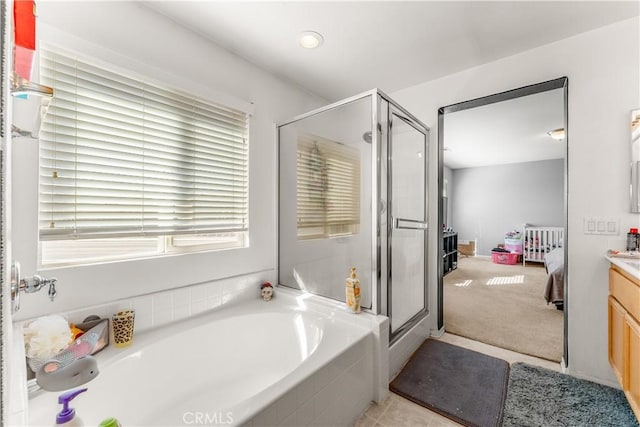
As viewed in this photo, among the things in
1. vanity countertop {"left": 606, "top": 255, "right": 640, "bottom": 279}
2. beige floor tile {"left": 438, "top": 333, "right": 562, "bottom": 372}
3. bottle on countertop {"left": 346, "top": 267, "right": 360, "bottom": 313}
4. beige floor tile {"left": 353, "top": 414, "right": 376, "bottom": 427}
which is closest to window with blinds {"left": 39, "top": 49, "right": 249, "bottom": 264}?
bottle on countertop {"left": 346, "top": 267, "right": 360, "bottom": 313}

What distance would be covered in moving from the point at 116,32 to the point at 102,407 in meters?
1.85

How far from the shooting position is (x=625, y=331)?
147 cm

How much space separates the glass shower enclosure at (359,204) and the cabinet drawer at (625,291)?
117cm

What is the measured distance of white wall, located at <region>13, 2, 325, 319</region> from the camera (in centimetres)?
128

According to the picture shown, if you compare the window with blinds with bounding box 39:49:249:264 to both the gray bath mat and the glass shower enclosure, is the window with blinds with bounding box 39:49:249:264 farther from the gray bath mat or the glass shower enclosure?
the gray bath mat

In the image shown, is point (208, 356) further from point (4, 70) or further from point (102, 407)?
point (4, 70)

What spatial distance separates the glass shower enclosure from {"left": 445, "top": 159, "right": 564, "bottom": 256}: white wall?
17.1 feet

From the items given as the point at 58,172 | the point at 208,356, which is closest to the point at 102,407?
the point at 208,356

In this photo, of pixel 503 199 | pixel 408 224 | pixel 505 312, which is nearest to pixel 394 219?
pixel 408 224

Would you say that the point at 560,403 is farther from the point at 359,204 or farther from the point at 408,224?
the point at 359,204

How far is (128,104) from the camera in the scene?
1.57 meters

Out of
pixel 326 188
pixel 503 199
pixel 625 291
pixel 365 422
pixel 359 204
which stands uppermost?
pixel 503 199

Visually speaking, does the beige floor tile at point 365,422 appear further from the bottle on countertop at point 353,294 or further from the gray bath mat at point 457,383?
the bottle on countertop at point 353,294

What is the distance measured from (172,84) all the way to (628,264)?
2735mm
